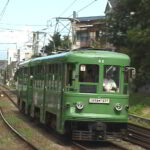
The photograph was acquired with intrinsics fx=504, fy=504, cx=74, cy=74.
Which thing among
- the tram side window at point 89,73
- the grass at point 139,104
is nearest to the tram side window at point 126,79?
the tram side window at point 89,73

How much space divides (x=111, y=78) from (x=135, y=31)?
17450 mm

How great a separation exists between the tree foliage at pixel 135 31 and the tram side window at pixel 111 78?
15.3 meters

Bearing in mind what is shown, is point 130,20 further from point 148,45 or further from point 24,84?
point 24,84

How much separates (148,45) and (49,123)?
15.0 metres

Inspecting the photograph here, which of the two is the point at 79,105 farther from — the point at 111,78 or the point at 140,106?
the point at 140,106

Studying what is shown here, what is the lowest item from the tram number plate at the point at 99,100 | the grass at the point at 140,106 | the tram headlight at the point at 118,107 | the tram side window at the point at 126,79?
the grass at the point at 140,106

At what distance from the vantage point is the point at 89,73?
14617 millimetres

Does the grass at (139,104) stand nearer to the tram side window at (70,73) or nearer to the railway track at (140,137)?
the railway track at (140,137)

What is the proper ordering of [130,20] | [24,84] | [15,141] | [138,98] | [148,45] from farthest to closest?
1. [130,20]
2. [138,98]
3. [148,45]
4. [24,84]
5. [15,141]

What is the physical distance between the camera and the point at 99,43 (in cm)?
4656

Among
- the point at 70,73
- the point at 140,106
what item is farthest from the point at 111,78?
the point at 140,106

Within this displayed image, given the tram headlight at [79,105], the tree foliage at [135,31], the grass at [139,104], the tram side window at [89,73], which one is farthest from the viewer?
the tree foliage at [135,31]

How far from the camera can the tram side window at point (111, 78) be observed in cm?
1455

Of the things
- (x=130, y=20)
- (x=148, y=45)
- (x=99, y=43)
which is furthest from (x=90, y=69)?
(x=99, y=43)
